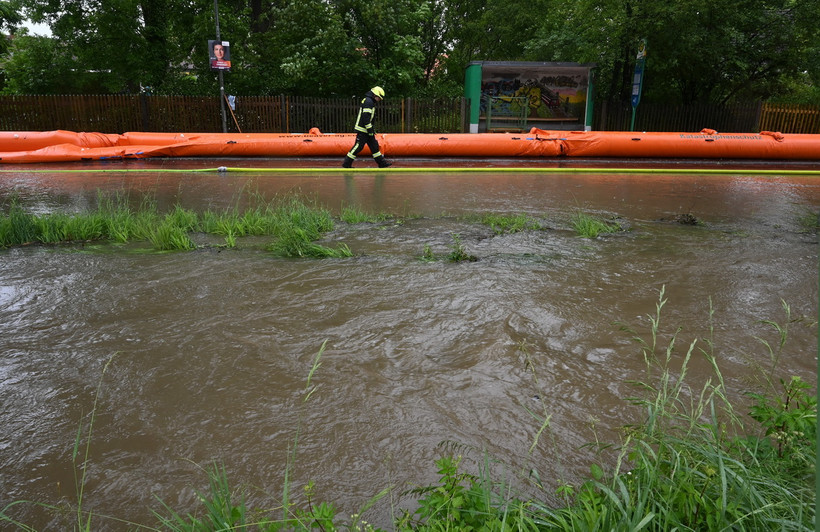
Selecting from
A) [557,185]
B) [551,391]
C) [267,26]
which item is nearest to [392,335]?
[551,391]

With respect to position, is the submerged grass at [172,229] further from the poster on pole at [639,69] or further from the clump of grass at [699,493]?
the poster on pole at [639,69]

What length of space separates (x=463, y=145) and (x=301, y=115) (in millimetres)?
6577

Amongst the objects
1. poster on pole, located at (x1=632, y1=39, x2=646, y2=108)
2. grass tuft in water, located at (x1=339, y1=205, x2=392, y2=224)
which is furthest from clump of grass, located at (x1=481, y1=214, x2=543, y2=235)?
poster on pole, located at (x1=632, y1=39, x2=646, y2=108)

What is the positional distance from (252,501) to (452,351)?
5.50ft

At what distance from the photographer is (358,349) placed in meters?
3.83

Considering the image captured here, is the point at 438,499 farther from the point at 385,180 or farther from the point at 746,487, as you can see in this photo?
the point at 385,180

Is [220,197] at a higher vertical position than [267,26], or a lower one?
lower

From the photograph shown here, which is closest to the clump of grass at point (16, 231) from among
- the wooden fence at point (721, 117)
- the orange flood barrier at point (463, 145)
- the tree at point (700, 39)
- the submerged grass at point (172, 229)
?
the submerged grass at point (172, 229)

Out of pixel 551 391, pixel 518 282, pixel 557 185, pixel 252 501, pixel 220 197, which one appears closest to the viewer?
pixel 252 501

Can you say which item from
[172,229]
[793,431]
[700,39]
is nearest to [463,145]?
[700,39]

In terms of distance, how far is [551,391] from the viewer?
130 inches

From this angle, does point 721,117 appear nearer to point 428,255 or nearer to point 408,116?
point 408,116

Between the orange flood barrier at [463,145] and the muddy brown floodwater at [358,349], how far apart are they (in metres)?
8.54

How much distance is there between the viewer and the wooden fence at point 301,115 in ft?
59.9
